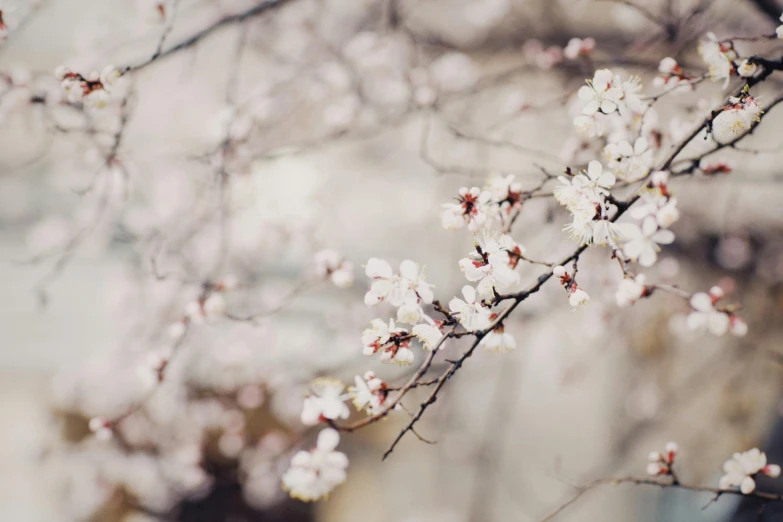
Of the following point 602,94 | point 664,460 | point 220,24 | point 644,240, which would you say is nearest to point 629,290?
point 644,240

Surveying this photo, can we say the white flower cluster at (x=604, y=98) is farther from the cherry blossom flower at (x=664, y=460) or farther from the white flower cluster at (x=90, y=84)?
the white flower cluster at (x=90, y=84)

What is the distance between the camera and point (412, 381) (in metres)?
1.17

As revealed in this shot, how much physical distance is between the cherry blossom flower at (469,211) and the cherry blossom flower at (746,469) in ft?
3.58

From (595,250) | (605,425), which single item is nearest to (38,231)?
(595,250)

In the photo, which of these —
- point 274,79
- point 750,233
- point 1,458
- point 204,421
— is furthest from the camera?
point 1,458

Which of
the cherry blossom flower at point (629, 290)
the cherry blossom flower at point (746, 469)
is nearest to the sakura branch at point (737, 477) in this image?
the cherry blossom flower at point (746, 469)

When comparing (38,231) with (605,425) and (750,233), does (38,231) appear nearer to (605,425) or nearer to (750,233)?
(605,425)

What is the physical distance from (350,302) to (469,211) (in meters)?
3.74

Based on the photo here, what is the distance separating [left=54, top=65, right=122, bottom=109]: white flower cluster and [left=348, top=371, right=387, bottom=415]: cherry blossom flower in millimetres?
1295

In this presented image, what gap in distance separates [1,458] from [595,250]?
21.4ft

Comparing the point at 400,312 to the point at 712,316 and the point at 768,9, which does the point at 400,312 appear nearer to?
the point at 712,316

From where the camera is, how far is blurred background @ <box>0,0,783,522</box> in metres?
3.96

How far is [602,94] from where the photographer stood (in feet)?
4.20

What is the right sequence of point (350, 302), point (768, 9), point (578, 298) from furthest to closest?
point (350, 302) < point (768, 9) < point (578, 298)
